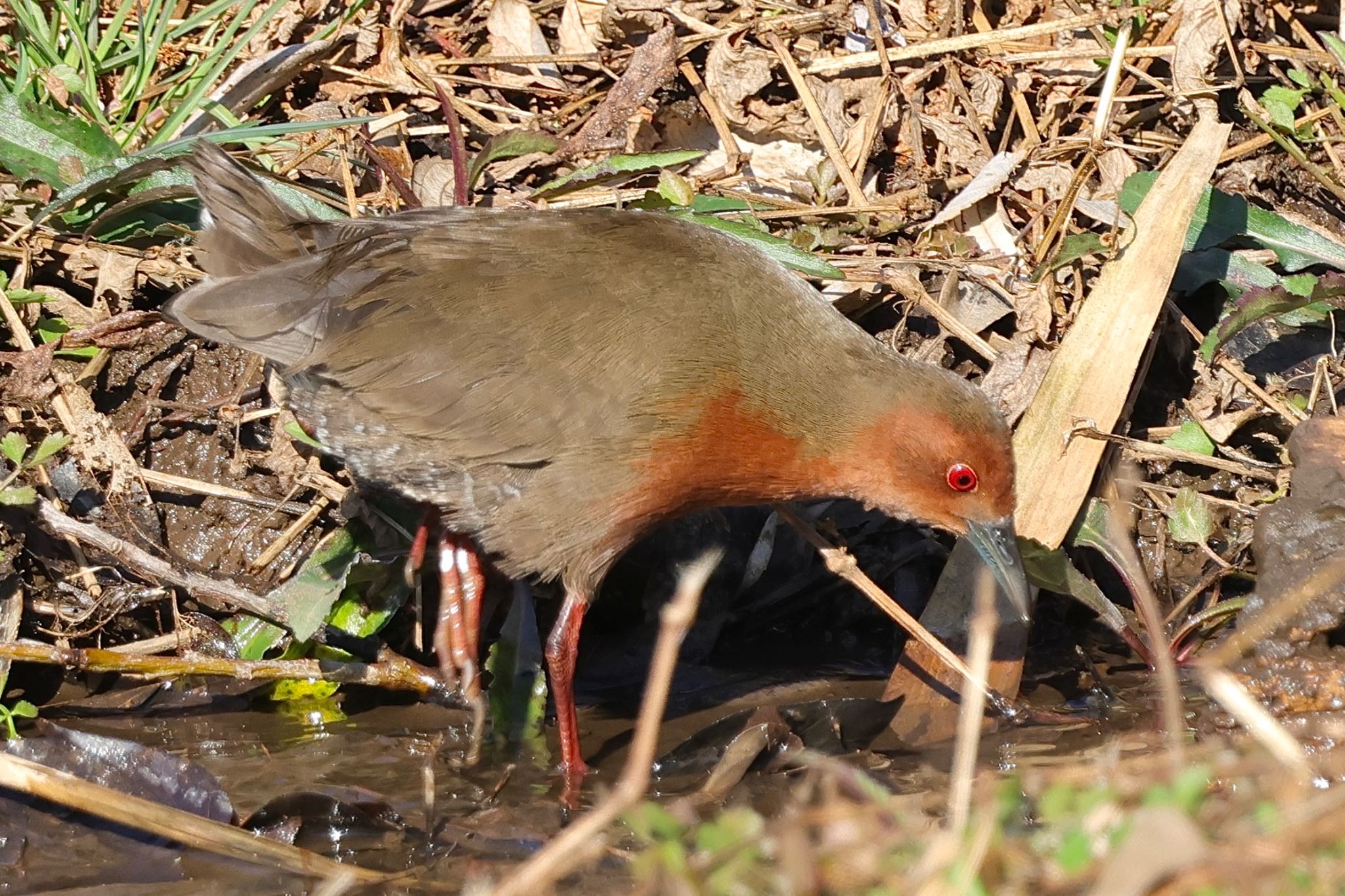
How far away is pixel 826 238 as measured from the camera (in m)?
5.03

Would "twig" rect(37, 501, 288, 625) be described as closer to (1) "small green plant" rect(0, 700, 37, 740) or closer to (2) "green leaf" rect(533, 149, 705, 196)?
(1) "small green plant" rect(0, 700, 37, 740)

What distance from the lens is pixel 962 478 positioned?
4070 mm

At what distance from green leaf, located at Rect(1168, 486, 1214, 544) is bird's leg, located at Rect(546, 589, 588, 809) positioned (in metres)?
1.90

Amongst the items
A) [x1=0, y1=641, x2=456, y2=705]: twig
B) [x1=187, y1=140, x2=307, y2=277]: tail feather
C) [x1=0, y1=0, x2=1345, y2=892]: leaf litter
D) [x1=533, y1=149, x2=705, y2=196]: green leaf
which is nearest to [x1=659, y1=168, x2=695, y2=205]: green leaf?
[x1=0, y1=0, x2=1345, y2=892]: leaf litter

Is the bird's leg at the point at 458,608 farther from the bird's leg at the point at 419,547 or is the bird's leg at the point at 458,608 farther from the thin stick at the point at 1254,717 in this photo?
the thin stick at the point at 1254,717

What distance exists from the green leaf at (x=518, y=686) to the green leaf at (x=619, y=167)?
160 centimetres

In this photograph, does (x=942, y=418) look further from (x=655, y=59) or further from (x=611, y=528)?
(x=655, y=59)

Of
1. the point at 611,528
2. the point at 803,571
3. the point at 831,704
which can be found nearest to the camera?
the point at 611,528

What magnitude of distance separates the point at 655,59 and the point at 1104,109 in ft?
5.51

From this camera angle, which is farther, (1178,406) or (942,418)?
(1178,406)

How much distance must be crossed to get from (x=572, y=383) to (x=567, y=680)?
2.94 ft

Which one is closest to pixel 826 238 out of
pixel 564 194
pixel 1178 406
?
pixel 564 194

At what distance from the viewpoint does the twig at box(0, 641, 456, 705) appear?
4.12m

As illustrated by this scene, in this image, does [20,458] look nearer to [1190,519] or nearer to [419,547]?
[419,547]
